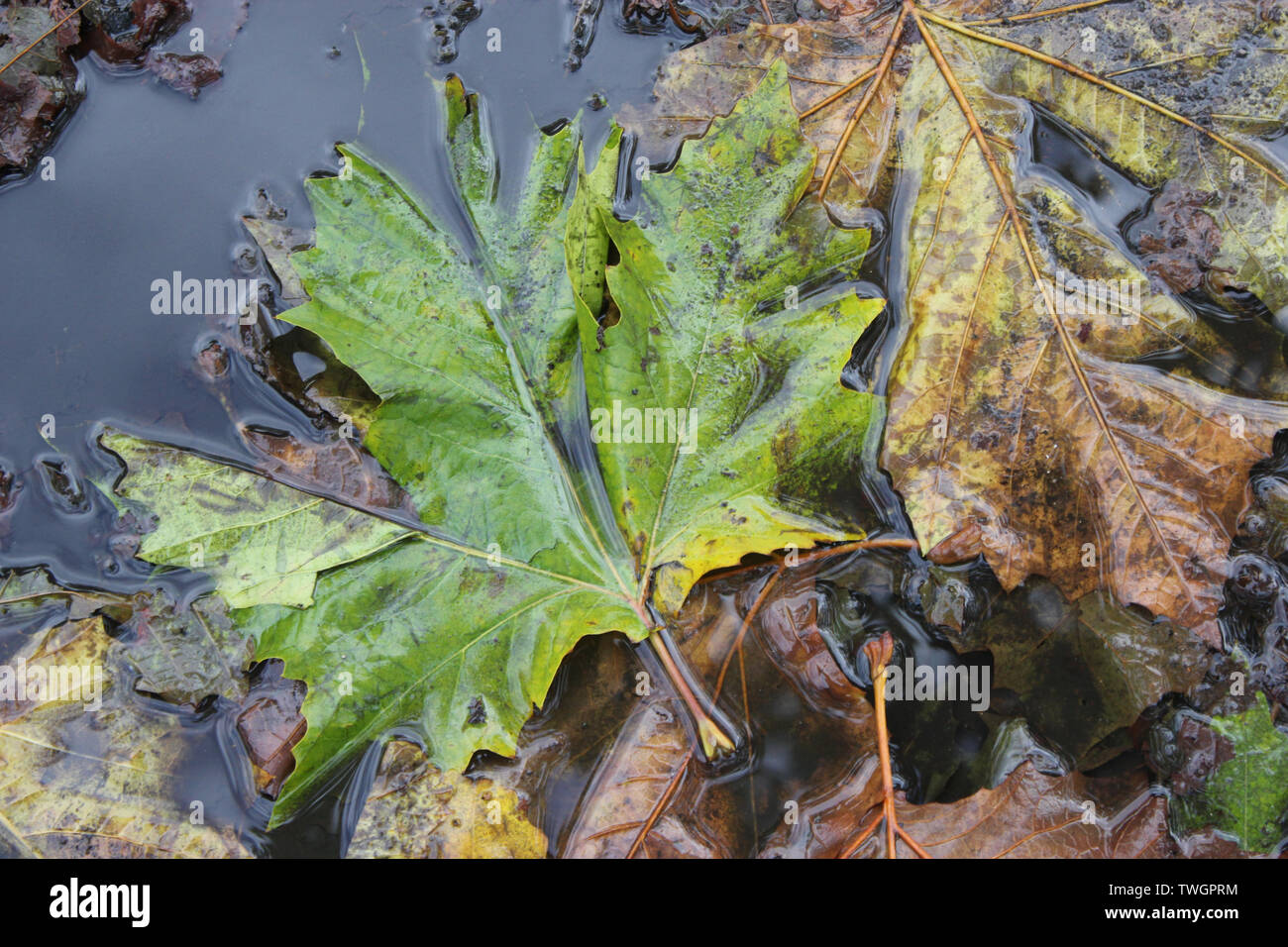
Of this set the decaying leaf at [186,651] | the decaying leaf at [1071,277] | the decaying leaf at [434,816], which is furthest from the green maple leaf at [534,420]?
the decaying leaf at [1071,277]

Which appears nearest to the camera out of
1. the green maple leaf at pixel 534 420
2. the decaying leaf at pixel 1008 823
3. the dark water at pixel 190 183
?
the green maple leaf at pixel 534 420

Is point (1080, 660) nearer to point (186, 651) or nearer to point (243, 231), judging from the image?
point (186, 651)

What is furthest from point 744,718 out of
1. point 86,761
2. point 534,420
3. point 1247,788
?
point 86,761

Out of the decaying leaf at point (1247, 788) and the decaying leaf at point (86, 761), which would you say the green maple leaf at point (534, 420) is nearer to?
the decaying leaf at point (86, 761)

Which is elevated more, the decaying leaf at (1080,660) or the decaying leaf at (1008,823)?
the decaying leaf at (1080,660)

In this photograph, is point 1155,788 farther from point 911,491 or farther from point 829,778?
point 911,491
